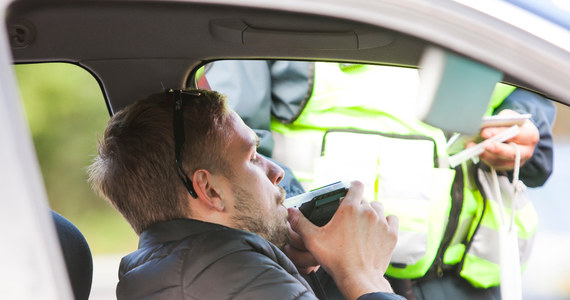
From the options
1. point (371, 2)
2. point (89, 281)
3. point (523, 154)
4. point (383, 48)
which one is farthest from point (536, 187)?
point (371, 2)

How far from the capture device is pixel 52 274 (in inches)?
29.5

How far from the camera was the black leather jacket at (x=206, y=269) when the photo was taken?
1226 millimetres

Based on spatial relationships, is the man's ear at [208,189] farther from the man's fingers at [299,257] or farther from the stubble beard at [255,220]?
the man's fingers at [299,257]

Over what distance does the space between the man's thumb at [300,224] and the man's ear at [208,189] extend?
20cm

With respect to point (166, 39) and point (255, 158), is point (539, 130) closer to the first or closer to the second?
point (255, 158)

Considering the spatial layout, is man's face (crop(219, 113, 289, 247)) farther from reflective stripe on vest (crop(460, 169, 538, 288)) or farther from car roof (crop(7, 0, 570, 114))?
reflective stripe on vest (crop(460, 169, 538, 288))

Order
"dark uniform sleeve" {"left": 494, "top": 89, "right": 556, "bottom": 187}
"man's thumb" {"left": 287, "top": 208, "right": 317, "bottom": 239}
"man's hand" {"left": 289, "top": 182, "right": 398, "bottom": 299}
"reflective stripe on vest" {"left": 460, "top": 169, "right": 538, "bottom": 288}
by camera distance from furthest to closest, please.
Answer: "reflective stripe on vest" {"left": 460, "top": 169, "right": 538, "bottom": 288}, "dark uniform sleeve" {"left": 494, "top": 89, "right": 556, "bottom": 187}, "man's thumb" {"left": 287, "top": 208, "right": 317, "bottom": 239}, "man's hand" {"left": 289, "top": 182, "right": 398, "bottom": 299}

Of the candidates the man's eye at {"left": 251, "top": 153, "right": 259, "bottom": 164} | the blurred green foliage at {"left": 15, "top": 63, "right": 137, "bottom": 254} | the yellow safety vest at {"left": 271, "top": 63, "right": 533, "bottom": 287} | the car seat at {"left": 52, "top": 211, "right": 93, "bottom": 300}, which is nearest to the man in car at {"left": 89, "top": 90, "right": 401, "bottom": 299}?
the man's eye at {"left": 251, "top": 153, "right": 259, "bottom": 164}

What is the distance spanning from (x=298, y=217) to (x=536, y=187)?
4.23 feet

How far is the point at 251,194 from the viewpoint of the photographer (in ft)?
5.11

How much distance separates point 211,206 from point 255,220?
0.12 meters

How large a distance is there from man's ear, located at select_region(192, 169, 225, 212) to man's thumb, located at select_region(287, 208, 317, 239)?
198mm

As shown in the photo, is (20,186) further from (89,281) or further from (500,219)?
(500,219)

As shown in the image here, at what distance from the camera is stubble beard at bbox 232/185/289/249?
1.53m
